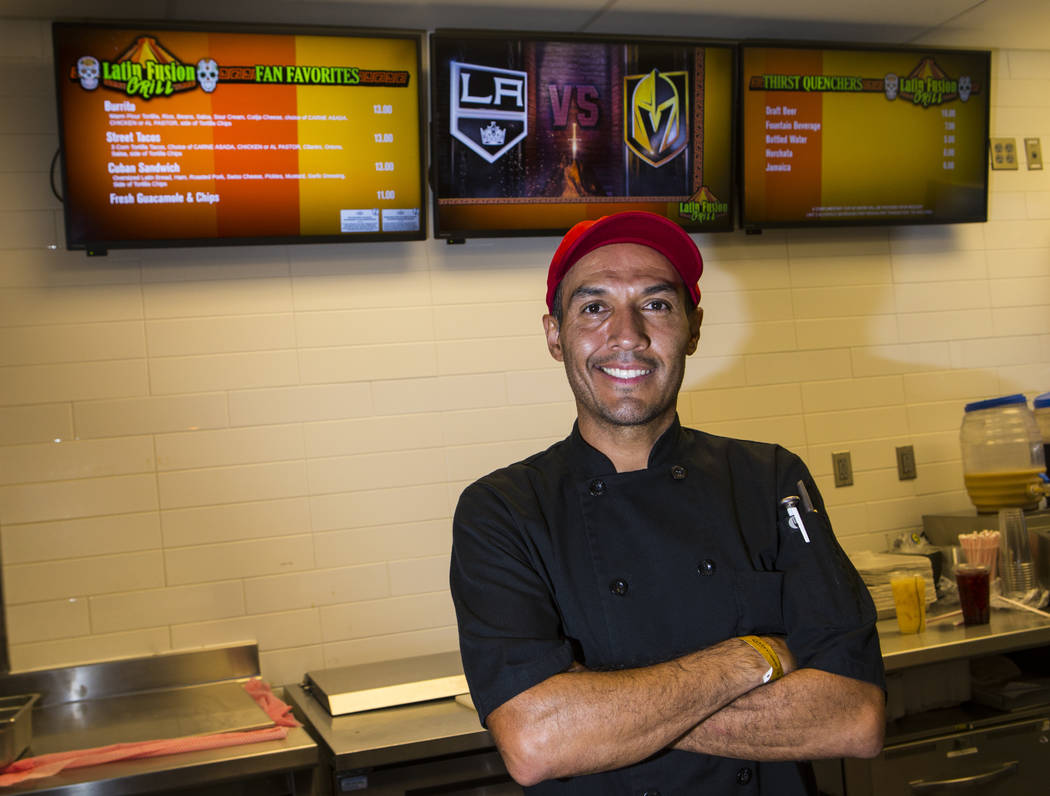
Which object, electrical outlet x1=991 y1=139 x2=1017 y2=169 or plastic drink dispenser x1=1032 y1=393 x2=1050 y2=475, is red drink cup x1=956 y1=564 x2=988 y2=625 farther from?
electrical outlet x1=991 y1=139 x2=1017 y2=169

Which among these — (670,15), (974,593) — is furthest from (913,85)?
(974,593)

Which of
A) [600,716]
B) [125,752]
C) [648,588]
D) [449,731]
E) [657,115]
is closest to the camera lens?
[600,716]

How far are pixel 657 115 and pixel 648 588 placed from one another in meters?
1.94

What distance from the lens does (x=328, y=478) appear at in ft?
9.89

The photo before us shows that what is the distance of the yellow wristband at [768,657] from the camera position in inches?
58.3

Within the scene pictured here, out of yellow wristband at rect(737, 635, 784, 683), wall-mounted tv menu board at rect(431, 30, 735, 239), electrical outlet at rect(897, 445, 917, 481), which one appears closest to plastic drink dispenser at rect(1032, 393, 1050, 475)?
electrical outlet at rect(897, 445, 917, 481)

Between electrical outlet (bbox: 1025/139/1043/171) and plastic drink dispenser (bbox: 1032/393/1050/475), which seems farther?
electrical outlet (bbox: 1025/139/1043/171)

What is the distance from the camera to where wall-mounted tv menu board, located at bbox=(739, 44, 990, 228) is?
3.28 meters

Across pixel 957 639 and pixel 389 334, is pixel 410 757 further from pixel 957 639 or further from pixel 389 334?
pixel 957 639

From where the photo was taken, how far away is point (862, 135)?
11.1ft

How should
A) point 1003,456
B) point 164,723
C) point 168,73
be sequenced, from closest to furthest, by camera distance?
point 164,723
point 168,73
point 1003,456

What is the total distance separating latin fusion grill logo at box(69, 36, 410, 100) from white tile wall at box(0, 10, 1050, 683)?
0.26m

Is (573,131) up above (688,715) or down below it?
above

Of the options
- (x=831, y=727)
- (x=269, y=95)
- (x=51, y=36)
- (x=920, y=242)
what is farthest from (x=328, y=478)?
(x=920, y=242)
